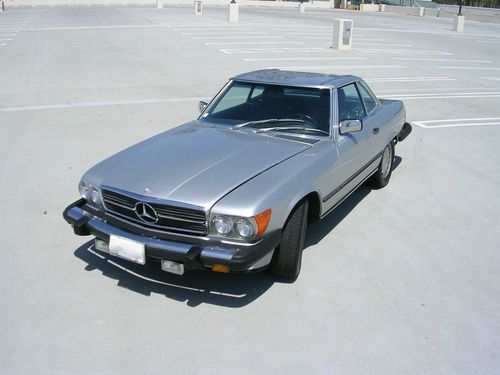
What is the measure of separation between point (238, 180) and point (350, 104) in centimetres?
210

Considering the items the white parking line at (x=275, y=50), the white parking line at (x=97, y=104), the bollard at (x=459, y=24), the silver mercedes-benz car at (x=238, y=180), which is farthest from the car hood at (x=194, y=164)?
the bollard at (x=459, y=24)

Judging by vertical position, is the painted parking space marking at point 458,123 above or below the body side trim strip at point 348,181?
below

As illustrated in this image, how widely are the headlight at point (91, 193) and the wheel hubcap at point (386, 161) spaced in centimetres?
338

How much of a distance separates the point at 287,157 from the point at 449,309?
1659 mm

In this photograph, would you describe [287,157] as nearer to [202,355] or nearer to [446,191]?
[202,355]

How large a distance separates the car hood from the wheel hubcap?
1.92 m

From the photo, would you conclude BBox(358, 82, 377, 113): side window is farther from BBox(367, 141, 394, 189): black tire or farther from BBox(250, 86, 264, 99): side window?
BBox(250, 86, 264, 99): side window

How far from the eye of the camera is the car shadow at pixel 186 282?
3744 millimetres

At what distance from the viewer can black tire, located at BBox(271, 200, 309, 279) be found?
12.4ft

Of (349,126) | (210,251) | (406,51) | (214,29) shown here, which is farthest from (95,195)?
(214,29)

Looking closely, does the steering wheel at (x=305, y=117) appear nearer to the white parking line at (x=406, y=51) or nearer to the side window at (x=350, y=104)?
the side window at (x=350, y=104)

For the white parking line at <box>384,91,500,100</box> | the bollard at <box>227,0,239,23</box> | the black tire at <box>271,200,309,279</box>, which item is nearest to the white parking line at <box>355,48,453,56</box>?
the white parking line at <box>384,91,500,100</box>

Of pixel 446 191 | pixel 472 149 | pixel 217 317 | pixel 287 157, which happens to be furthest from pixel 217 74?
pixel 217 317

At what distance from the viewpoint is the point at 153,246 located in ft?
11.3
